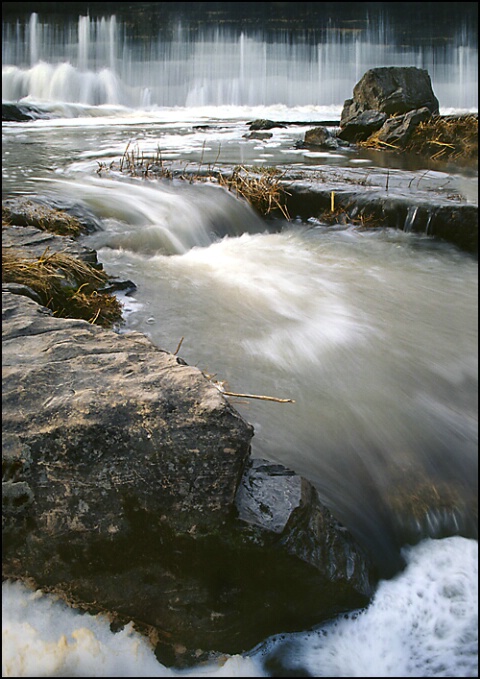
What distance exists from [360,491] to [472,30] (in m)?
3.82

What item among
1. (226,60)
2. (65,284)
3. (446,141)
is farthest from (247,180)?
(65,284)

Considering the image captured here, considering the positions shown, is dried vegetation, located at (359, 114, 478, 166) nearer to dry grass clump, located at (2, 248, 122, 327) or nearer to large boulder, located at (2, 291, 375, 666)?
dry grass clump, located at (2, 248, 122, 327)

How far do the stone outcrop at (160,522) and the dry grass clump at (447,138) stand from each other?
258cm

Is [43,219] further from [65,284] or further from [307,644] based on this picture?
[307,644]

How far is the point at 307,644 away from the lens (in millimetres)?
1533

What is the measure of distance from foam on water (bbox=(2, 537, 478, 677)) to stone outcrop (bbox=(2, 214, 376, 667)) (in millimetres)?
43

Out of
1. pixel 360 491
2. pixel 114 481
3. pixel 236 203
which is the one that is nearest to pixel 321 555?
pixel 360 491

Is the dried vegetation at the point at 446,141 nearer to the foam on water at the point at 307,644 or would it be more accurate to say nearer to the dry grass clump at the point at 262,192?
the dry grass clump at the point at 262,192

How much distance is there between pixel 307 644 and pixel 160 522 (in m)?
0.56

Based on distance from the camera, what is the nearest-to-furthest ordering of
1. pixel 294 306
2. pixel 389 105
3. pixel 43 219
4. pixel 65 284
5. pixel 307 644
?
1. pixel 307 644
2. pixel 65 284
3. pixel 294 306
4. pixel 43 219
5. pixel 389 105

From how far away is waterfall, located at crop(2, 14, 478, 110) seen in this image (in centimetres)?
411

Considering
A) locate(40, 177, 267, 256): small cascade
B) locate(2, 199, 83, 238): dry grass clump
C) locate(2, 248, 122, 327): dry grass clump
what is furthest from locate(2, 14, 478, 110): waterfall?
locate(2, 248, 122, 327): dry grass clump

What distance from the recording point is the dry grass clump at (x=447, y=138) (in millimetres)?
3520

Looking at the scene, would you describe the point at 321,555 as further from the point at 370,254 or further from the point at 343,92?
the point at 343,92
